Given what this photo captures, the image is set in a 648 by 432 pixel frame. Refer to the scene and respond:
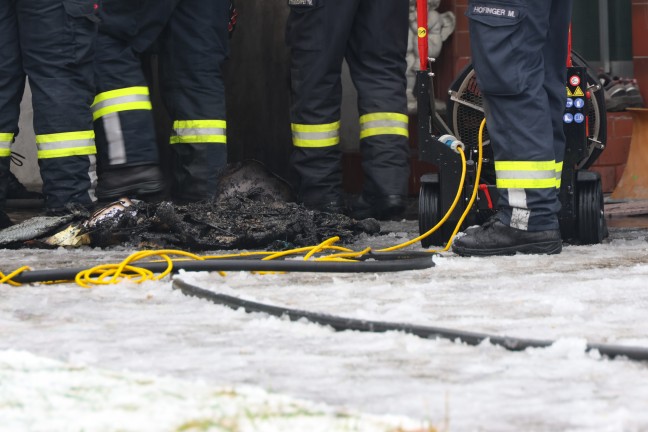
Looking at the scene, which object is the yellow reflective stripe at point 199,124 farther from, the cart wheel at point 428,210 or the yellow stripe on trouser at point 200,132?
the cart wheel at point 428,210

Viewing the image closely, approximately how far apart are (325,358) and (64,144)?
2837 millimetres

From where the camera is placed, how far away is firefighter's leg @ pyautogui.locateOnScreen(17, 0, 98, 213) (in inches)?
191

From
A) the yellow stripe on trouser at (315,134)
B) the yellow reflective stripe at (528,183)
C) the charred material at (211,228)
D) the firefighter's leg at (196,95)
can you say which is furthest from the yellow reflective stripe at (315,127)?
the yellow reflective stripe at (528,183)

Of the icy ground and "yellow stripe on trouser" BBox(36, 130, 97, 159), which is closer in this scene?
the icy ground

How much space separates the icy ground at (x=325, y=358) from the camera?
6.06 feet

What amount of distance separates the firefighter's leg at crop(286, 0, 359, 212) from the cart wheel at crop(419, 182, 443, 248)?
37.6 inches

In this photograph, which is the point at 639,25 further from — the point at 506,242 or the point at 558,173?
the point at 506,242

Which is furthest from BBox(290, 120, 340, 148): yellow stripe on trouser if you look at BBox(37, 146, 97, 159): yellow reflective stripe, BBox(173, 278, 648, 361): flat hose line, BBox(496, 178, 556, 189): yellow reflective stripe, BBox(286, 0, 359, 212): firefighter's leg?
BBox(173, 278, 648, 361): flat hose line

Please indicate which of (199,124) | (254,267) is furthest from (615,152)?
(254,267)

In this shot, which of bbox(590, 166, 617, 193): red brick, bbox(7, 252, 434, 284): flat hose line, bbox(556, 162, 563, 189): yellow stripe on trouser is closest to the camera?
bbox(7, 252, 434, 284): flat hose line

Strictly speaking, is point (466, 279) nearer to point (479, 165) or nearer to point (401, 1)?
point (479, 165)

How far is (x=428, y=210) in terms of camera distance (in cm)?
457

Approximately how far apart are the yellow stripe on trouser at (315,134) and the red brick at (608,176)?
201 centimetres

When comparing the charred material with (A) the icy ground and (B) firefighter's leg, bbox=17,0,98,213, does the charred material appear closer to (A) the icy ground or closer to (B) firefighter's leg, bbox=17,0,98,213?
(B) firefighter's leg, bbox=17,0,98,213
